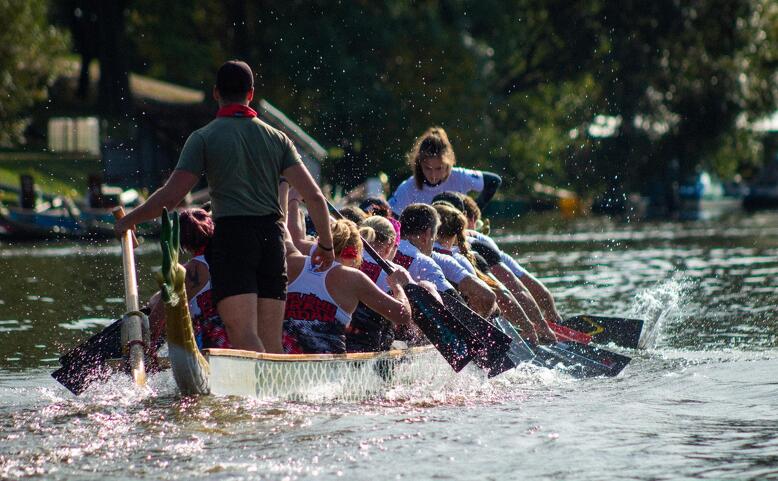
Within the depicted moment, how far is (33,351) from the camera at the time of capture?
11492 mm

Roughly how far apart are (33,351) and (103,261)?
1213 cm

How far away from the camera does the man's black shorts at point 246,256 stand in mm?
7719

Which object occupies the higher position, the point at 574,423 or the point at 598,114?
the point at 598,114

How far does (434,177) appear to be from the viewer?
12328mm

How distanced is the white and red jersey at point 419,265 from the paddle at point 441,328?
0.65m

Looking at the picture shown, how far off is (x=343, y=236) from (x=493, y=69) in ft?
123

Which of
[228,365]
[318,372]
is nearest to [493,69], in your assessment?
[318,372]

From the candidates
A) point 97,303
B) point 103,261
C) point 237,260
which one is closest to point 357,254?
point 237,260

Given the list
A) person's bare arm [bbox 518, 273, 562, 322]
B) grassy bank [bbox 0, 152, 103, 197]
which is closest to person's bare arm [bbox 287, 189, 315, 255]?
person's bare arm [bbox 518, 273, 562, 322]

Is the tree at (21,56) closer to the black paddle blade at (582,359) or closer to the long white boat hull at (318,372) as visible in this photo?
the black paddle blade at (582,359)

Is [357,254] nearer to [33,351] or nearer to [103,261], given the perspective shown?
[33,351]

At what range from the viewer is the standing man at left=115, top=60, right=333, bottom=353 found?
7672mm

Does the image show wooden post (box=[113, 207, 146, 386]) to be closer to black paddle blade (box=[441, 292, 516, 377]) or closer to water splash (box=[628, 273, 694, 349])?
black paddle blade (box=[441, 292, 516, 377])

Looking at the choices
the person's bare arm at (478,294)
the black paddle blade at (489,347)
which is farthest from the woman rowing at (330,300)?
the person's bare arm at (478,294)
